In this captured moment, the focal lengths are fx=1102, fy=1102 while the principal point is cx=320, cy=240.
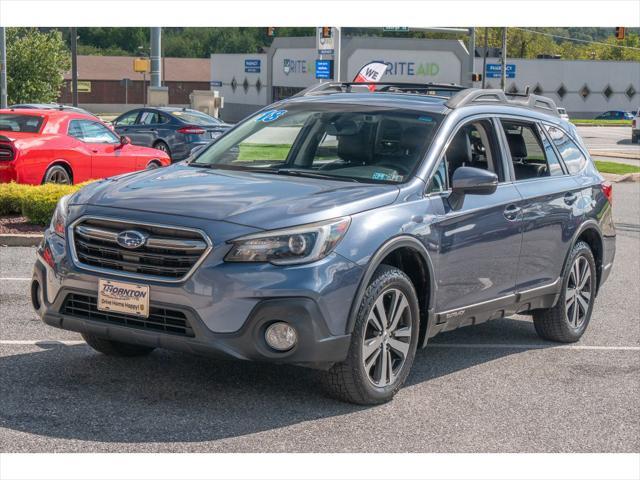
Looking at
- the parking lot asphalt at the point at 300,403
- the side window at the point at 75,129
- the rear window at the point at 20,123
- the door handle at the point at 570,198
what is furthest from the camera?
the side window at the point at 75,129

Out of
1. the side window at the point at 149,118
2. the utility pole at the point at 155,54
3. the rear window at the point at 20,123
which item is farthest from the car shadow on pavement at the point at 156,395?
the utility pole at the point at 155,54

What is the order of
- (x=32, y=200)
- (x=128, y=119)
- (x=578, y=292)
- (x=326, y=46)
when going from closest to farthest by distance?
(x=578, y=292) < (x=32, y=200) < (x=128, y=119) < (x=326, y=46)

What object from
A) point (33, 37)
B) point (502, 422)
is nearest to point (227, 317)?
point (502, 422)

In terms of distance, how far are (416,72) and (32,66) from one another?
2326 centimetres

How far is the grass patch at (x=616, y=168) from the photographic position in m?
28.7

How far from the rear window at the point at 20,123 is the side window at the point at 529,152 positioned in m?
10.6

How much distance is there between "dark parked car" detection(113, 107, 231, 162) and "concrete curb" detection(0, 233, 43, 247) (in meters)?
13.8

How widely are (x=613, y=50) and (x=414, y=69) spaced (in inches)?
2620

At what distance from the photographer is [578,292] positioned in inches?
340

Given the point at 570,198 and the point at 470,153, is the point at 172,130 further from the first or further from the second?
→ the point at 470,153

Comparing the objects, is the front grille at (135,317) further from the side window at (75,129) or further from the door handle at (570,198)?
the side window at (75,129)

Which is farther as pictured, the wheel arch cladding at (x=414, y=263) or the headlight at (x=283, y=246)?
the wheel arch cladding at (x=414, y=263)

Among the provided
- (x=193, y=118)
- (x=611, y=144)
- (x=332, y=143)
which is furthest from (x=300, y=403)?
(x=611, y=144)

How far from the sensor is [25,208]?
1342 centimetres
